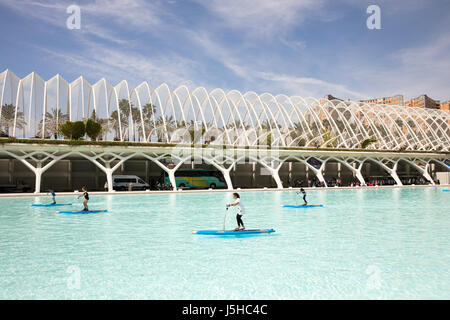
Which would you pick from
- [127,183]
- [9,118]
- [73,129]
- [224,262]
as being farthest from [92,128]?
[224,262]

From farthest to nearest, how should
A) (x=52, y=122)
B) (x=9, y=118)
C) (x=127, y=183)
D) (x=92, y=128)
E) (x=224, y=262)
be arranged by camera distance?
(x=52, y=122) < (x=127, y=183) < (x=9, y=118) < (x=92, y=128) < (x=224, y=262)

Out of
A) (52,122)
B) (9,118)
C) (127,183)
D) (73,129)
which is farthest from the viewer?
(52,122)

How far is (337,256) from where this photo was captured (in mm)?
10891

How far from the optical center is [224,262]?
10391 mm

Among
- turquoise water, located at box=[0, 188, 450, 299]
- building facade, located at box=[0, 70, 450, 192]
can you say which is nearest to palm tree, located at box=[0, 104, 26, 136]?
building facade, located at box=[0, 70, 450, 192]

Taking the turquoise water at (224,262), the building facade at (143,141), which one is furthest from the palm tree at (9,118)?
the turquoise water at (224,262)

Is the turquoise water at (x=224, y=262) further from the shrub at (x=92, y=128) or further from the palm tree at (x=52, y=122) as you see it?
the palm tree at (x=52, y=122)

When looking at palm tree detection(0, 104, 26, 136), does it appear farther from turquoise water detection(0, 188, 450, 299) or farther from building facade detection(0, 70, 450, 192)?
turquoise water detection(0, 188, 450, 299)

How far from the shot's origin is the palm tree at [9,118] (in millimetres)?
47750

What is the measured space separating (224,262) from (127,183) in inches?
1624

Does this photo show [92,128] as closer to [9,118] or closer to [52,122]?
[52,122]
